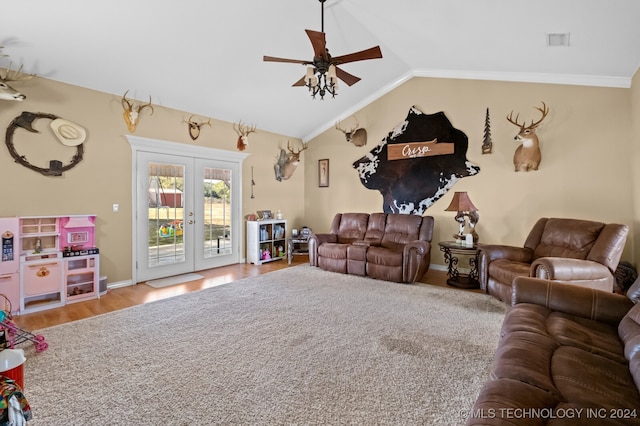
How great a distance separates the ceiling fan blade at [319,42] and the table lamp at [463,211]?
285 centimetres

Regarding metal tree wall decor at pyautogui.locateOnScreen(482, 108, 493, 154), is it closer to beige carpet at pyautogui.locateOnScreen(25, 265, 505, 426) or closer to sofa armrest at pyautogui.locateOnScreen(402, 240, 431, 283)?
sofa armrest at pyautogui.locateOnScreen(402, 240, 431, 283)

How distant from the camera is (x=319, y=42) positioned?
2.96 meters

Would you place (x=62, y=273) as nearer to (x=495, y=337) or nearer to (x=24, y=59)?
(x=24, y=59)

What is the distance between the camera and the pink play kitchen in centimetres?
338

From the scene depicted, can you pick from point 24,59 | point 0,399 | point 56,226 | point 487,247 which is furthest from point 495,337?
point 24,59

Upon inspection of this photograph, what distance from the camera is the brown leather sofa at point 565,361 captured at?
3.64 ft

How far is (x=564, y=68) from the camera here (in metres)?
4.14

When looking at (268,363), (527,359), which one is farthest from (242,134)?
(527,359)

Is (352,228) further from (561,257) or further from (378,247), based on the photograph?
(561,257)

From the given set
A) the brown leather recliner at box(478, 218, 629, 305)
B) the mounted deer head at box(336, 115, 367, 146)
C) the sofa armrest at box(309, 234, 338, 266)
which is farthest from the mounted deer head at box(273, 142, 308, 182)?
the brown leather recliner at box(478, 218, 629, 305)

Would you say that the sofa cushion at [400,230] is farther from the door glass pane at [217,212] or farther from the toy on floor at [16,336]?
the toy on floor at [16,336]

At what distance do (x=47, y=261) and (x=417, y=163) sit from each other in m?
5.69

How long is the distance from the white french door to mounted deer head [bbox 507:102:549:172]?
4785mm

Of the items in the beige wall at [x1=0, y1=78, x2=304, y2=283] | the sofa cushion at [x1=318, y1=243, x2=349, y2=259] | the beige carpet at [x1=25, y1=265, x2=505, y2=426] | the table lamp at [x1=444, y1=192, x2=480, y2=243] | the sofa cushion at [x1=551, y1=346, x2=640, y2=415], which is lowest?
the beige carpet at [x1=25, y1=265, x2=505, y2=426]
